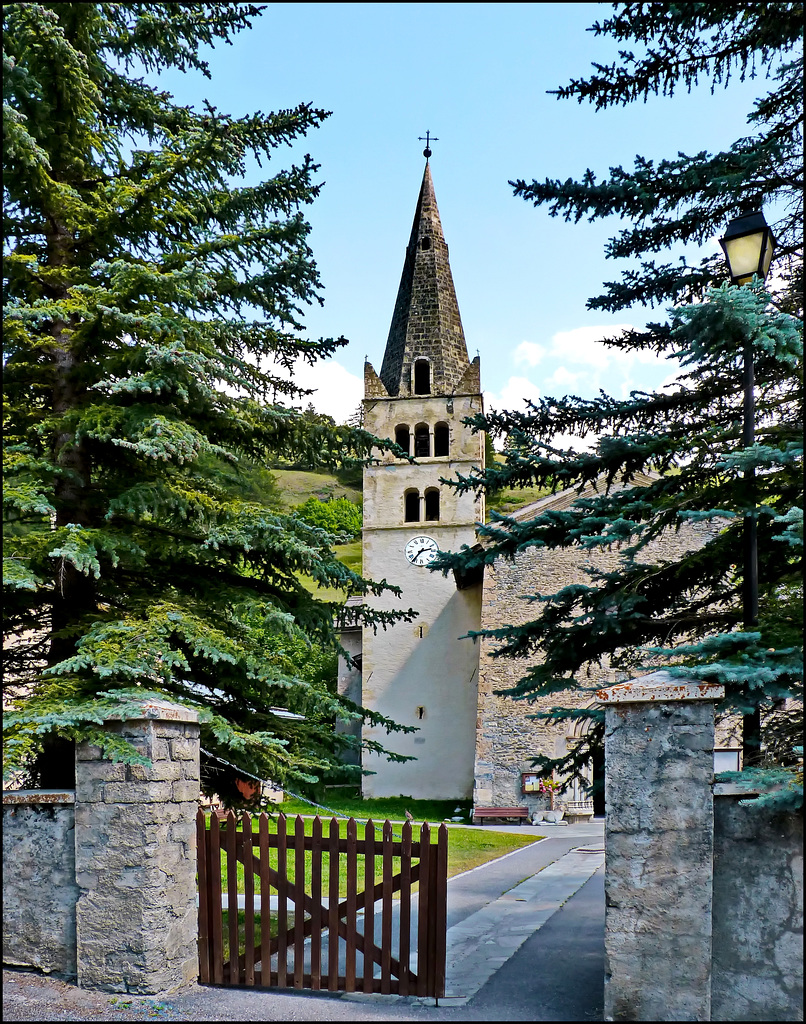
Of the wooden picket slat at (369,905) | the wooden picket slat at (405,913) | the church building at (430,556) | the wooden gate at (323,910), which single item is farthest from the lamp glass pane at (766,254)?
the church building at (430,556)

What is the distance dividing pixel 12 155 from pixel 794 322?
610 centimetres

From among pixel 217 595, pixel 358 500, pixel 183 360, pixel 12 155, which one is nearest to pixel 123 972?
pixel 217 595

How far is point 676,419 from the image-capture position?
805cm

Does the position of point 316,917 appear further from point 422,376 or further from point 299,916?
point 422,376

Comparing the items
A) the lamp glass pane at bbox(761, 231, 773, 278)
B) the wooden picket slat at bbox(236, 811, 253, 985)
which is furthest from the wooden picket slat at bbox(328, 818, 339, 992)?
the lamp glass pane at bbox(761, 231, 773, 278)

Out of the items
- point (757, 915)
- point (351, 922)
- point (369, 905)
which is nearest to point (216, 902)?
point (351, 922)

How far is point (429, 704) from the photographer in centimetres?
2569

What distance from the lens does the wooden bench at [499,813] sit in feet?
68.5

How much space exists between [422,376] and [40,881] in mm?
23293

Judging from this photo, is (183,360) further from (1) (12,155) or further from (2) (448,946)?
(2) (448,946)

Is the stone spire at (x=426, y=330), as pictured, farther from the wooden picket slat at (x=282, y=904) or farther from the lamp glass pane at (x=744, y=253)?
the wooden picket slat at (x=282, y=904)

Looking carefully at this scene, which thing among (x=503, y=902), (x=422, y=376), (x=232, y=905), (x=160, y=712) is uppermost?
(x=422, y=376)

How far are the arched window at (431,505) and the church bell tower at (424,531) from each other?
3 cm

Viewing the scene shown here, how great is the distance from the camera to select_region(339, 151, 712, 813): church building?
23.5 m
